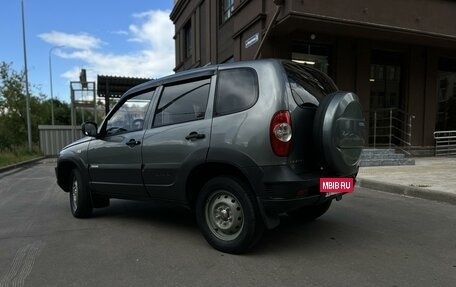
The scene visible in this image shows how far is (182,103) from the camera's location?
499cm

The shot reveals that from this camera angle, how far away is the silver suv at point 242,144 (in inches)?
163

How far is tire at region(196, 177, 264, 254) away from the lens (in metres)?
4.26

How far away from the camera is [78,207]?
6.32 m

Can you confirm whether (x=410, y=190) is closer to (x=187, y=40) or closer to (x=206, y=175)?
(x=206, y=175)

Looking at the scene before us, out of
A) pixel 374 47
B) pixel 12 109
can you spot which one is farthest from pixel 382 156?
pixel 12 109

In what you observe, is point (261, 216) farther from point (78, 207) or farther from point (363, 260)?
point (78, 207)

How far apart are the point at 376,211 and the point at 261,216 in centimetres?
306

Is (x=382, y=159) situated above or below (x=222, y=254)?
above

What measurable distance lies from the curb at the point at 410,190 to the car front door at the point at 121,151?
5.04 m

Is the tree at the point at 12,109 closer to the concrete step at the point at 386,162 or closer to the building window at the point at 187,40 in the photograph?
the building window at the point at 187,40

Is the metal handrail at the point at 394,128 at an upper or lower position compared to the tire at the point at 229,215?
upper

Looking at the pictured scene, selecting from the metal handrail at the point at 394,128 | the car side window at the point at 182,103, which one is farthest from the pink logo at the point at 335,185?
the metal handrail at the point at 394,128

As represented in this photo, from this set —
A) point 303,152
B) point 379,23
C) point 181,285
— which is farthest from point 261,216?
point 379,23

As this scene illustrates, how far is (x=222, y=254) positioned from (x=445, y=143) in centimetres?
1547
